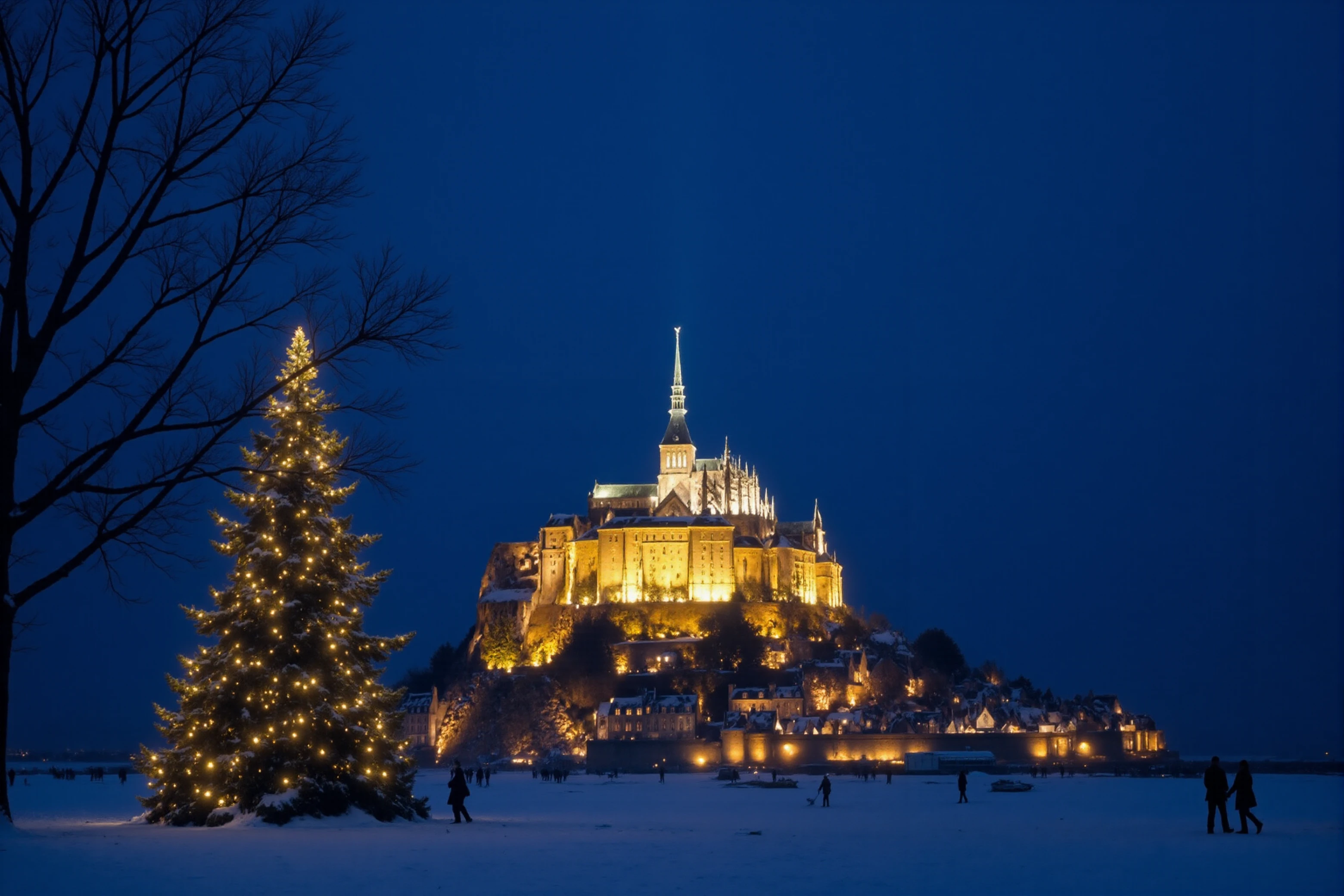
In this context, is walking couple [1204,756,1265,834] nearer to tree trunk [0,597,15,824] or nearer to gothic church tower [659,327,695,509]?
tree trunk [0,597,15,824]

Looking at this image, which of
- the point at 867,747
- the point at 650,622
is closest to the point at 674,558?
the point at 650,622

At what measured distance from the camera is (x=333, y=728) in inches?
1036

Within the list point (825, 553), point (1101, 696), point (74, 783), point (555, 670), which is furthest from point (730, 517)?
point (74, 783)

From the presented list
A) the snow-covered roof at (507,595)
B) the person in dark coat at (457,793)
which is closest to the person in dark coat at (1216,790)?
the person in dark coat at (457,793)

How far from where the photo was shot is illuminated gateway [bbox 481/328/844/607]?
135 meters

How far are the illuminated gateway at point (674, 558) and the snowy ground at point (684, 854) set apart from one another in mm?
97160

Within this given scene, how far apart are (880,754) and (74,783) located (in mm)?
54799

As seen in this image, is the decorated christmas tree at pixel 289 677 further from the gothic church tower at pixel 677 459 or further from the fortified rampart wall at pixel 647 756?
the gothic church tower at pixel 677 459

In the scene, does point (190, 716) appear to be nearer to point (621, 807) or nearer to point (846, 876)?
point (846, 876)

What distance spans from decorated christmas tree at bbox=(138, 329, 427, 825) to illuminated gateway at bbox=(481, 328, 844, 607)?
10700cm

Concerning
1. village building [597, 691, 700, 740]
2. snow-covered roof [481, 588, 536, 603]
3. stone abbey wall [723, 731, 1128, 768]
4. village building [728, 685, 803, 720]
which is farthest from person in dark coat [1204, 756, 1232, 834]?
snow-covered roof [481, 588, 536, 603]

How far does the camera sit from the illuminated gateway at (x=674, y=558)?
135m

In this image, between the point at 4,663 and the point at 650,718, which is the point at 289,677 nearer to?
the point at 4,663

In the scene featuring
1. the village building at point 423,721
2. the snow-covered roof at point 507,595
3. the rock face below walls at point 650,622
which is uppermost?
the snow-covered roof at point 507,595
